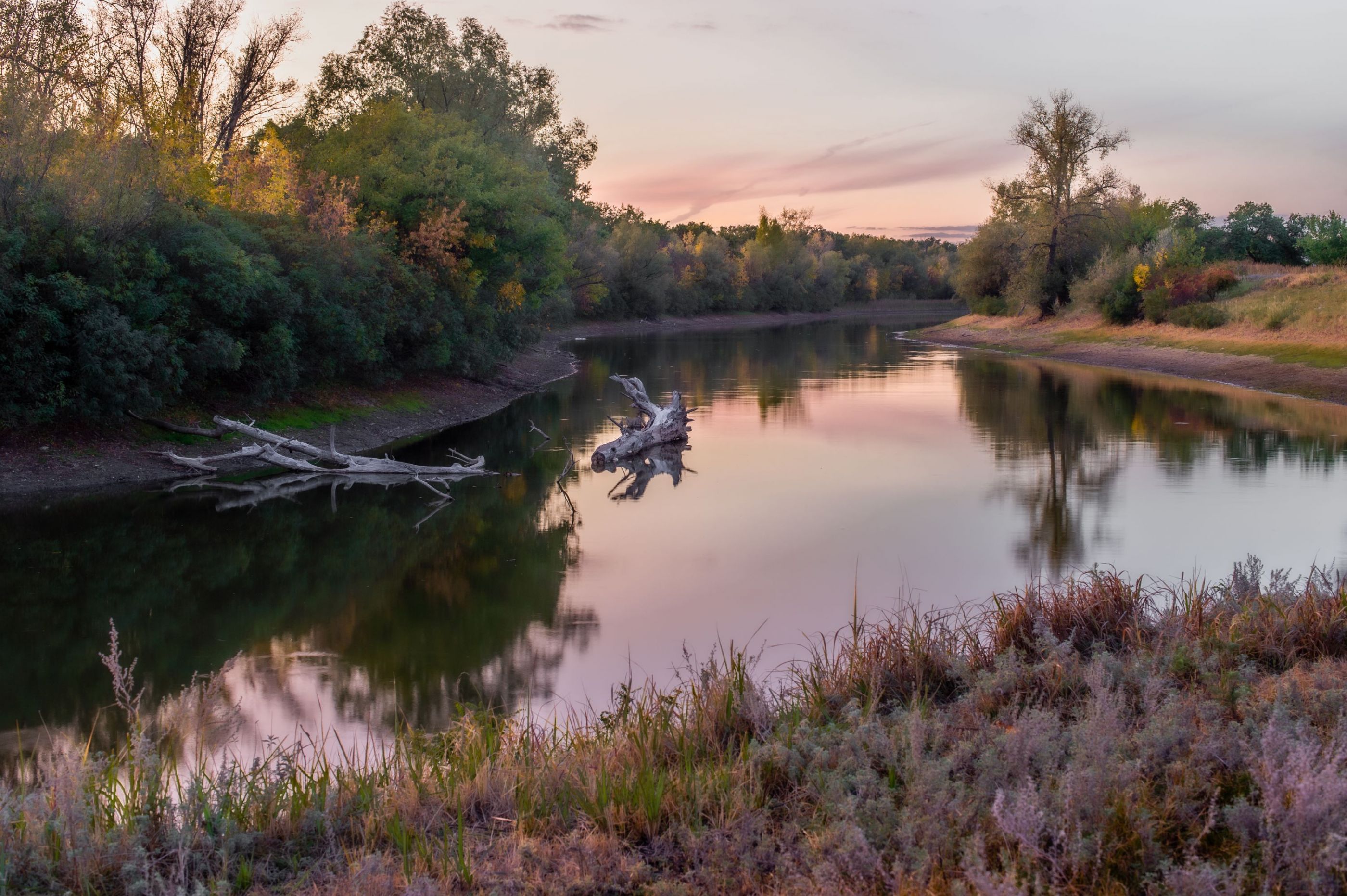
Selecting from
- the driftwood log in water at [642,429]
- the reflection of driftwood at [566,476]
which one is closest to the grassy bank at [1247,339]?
the driftwood log in water at [642,429]

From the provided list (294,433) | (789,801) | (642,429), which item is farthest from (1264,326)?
(789,801)

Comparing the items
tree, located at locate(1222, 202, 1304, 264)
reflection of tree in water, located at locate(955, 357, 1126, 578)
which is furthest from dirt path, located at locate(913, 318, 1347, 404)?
tree, located at locate(1222, 202, 1304, 264)

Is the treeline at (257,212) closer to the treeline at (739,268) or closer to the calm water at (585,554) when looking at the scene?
the calm water at (585,554)

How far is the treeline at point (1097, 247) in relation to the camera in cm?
4634

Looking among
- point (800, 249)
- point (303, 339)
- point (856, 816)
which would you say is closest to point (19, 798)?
point (856, 816)

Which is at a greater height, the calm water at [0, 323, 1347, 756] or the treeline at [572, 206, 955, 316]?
the treeline at [572, 206, 955, 316]

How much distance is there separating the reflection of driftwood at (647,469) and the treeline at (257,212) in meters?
6.45

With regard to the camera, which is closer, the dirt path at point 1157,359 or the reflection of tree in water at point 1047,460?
the reflection of tree in water at point 1047,460

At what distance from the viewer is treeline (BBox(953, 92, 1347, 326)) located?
46.3 metres

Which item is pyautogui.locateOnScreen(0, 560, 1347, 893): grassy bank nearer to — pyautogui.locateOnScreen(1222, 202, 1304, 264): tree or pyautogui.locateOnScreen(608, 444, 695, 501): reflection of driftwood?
pyautogui.locateOnScreen(608, 444, 695, 501): reflection of driftwood

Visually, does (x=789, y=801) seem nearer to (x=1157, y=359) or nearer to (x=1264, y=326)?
(x=1264, y=326)

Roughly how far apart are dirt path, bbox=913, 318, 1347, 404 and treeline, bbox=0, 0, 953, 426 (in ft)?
72.0

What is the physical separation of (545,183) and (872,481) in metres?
17.3

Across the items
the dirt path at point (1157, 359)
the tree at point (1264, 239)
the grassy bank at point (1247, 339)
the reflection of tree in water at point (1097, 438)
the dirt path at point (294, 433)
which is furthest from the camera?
the tree at point (1264, 239)
